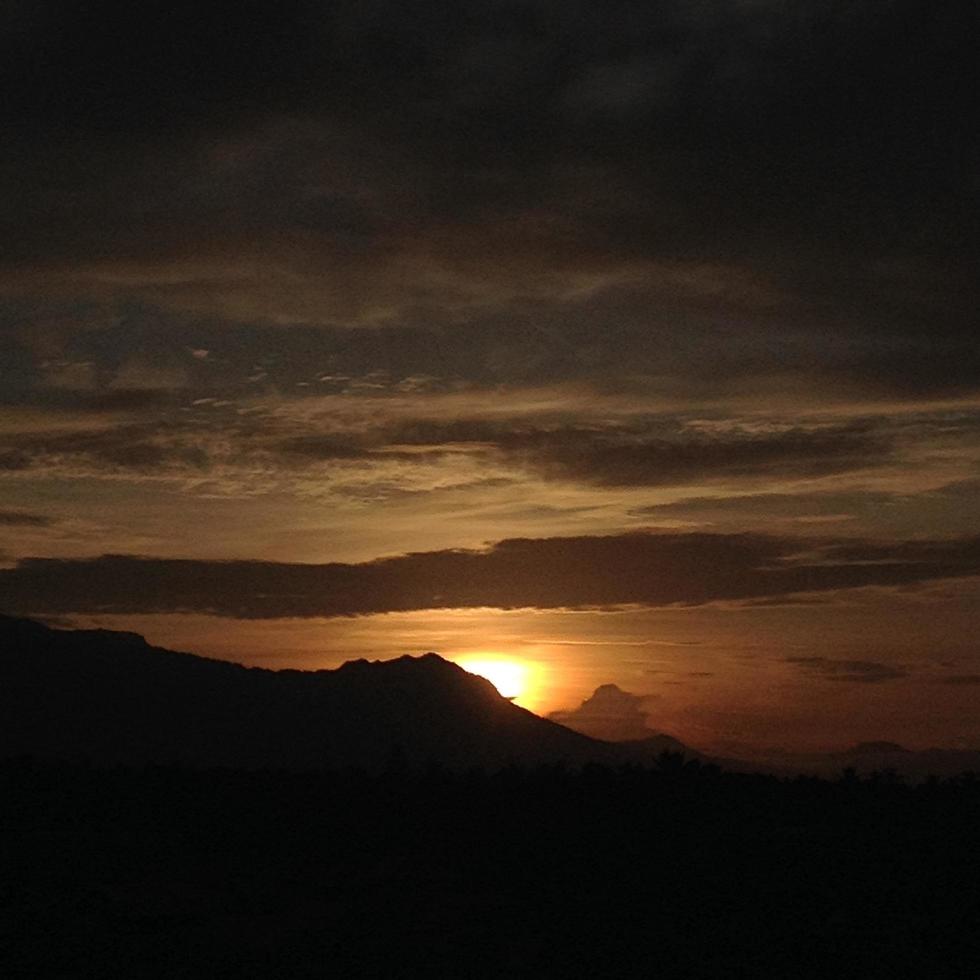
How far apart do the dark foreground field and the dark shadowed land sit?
5cm

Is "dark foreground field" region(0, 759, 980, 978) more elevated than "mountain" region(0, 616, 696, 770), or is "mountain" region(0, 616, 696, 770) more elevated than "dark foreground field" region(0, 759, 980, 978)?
"dark foreground field" region(0, 759, 980, 978)

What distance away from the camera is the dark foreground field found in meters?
22.6

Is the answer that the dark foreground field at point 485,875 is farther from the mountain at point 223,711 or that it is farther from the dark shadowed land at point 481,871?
the mountain at point 223,711

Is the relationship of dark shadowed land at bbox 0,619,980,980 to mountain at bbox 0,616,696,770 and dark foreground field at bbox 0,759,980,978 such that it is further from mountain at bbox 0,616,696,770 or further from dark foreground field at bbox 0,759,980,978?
mountain at bbox 0,616,696,770

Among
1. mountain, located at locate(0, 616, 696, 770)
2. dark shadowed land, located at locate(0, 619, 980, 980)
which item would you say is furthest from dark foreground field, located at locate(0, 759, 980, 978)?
mountain, located at locate(0, 616, 696, 770)

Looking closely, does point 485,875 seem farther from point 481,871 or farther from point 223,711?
point 223,711

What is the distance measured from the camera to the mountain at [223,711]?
422 feet

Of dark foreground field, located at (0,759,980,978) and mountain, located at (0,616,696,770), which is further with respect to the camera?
mountain, located at (0,616,696,770)

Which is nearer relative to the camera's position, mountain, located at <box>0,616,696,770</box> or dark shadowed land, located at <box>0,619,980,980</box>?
dark shadowed land, located at <box>0,619,980,980</box>

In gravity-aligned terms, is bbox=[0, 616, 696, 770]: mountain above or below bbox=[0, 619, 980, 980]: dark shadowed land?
below

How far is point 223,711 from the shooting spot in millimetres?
160000

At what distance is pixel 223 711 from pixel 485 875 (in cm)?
13853

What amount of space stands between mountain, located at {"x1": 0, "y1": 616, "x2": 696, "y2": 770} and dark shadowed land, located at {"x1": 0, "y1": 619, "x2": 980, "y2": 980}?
82.3m

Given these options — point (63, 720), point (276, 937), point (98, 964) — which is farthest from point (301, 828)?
point (63, 720)
